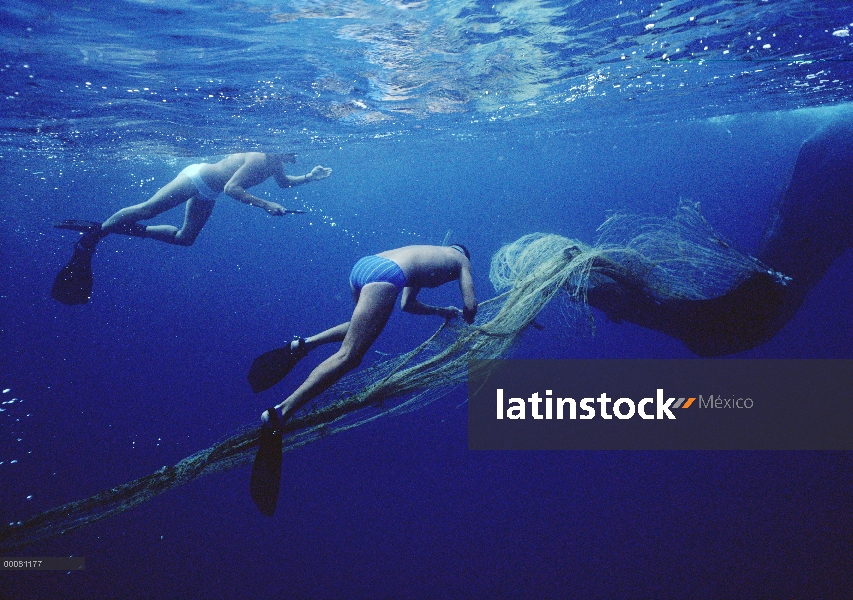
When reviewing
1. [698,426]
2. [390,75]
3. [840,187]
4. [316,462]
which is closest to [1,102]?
[390,75]

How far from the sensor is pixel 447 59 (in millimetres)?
8391

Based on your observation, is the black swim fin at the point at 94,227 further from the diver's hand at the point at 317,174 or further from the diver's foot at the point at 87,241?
the diver's hand at the point at 317,174

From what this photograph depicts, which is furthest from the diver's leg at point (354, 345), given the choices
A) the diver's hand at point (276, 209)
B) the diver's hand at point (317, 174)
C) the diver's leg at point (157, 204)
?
the diver's leg at point (157, 204)

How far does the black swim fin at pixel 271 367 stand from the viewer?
13.2 feet

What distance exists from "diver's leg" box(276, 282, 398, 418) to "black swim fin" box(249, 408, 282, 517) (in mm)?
133

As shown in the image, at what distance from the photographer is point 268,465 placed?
125 inches

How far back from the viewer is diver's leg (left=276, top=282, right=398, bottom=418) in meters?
3.24

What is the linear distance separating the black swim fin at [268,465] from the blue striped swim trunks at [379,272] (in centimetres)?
164

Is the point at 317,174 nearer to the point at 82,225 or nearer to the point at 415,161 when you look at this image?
the point at 82,225

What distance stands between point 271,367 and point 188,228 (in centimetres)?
477

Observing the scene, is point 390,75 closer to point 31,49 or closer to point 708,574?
point 31,49

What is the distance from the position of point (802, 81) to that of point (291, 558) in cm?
2628

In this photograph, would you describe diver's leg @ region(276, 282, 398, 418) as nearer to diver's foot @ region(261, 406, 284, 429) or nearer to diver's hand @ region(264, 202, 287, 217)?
diver's foot @ region(261, 406, 284, 429)

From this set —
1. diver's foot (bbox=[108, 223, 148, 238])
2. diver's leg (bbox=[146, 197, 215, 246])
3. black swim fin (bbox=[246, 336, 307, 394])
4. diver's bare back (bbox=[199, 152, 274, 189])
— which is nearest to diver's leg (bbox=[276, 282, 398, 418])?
black swim fin (bbox=[246, 336, 307, 394])
